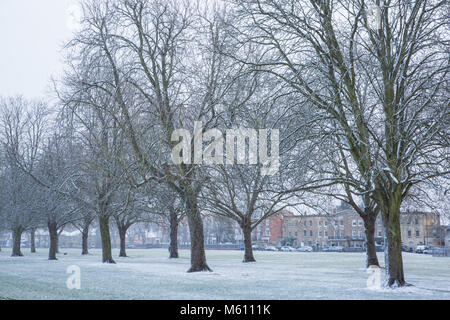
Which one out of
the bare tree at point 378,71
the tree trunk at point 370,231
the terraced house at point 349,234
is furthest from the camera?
the terraced house at point 349,234

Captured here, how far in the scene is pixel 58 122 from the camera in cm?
1914

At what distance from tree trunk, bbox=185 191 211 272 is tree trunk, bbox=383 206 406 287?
8.89 metres

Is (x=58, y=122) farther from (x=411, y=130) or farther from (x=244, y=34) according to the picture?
(x=411, y=130)

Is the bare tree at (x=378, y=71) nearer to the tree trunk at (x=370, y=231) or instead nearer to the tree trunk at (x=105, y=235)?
the tree trunk at (x=370, y=231)

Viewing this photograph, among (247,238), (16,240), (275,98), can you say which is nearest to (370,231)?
(247,238)

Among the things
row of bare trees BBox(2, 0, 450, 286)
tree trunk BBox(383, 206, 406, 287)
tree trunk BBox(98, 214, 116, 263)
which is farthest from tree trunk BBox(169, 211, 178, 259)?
tree trunk BBox(383, 206, 406, 287)

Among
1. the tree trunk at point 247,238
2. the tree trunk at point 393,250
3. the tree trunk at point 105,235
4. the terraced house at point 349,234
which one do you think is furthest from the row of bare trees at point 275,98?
the terraced house at point 349,234

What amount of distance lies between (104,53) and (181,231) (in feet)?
304

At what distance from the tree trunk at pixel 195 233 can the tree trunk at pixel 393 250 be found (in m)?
8.89

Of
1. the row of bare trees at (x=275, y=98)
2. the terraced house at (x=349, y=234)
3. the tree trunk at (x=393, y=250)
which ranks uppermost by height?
the row of bare trees at (x=275, y=98)

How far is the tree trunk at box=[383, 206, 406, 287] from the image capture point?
54.3 ft

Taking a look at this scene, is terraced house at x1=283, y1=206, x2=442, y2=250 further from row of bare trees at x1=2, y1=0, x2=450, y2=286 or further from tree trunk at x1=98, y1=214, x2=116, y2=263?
row of bare trees at x1=2, y1=0, x2=450, y2=286

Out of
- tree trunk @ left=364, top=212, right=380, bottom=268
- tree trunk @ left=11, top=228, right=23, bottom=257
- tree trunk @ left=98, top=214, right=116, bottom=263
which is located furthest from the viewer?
tree trunk @ left=11, top=228, right=23, bottom=257

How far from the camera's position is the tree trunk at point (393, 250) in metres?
16.6
